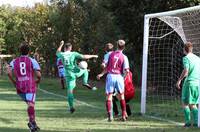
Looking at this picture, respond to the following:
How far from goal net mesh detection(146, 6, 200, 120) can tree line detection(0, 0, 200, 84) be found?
4.59 feet

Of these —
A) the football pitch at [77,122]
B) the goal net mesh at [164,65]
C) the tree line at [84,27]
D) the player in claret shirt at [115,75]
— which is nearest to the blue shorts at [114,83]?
the player in claret shirt at [115,75]

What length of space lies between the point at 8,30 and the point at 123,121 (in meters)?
62.1

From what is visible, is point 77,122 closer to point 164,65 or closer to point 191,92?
point 191,92

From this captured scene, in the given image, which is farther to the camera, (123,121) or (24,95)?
(123,121)

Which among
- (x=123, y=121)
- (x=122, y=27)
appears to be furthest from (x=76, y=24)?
(x=123, y=121)

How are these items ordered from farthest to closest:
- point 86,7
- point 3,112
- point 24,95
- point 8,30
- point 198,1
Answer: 1. point 8,30
2. point 86,7
3. point 198,1
4. point 3,112
5. point 24,95

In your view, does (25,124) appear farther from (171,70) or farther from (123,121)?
(171,70)

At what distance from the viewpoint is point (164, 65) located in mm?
25562

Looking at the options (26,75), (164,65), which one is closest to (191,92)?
(26,75)

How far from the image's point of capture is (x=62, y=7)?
53344 millimetres

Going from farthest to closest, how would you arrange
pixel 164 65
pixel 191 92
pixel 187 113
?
pixel 164 65 < pixel 187 113 < pixel 191 92

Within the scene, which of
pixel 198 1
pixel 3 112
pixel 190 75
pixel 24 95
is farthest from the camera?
pixel 198 1

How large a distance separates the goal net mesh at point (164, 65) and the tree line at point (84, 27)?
4.59ft

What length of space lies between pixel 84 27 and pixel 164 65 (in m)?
24.6
